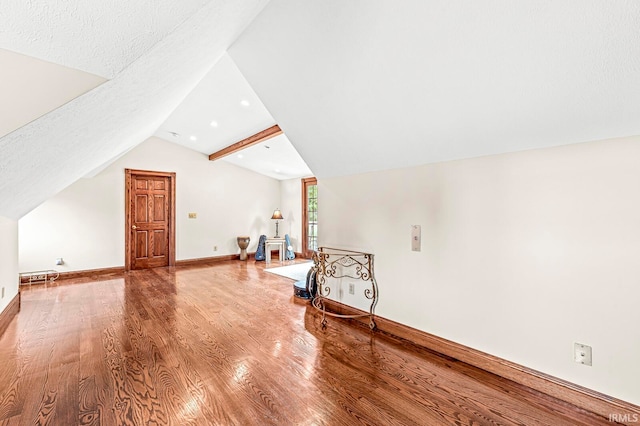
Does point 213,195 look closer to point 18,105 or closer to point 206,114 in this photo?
point 206,114

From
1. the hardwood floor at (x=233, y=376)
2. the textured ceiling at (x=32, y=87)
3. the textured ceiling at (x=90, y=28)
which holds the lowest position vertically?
the hardwood floor at (x=233, y=376)

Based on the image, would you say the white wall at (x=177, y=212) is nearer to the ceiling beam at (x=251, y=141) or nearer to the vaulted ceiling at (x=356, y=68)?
the ceiling beam at (x=251, y=141)

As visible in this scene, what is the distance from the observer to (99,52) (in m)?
1.14

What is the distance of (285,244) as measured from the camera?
24.4 feet

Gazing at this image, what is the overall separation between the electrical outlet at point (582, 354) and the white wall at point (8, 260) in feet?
16.7

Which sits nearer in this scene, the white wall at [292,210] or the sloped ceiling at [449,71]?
the sloped ceiling at [449,71]

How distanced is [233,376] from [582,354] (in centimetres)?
229

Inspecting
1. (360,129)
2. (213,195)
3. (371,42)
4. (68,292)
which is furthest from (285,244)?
(371,42)

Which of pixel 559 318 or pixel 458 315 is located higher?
pixel 559 318

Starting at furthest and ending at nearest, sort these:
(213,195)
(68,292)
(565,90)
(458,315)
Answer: (213,195) → (68,292) → (458,315) → (565,90)

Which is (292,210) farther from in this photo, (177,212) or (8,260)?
(8,260)

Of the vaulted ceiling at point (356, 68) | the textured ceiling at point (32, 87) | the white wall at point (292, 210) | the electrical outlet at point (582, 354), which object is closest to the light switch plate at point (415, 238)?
the vaulted ceiling at point (356, 68)

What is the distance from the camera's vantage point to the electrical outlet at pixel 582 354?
1722 millimetres

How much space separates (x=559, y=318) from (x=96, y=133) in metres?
3.52
